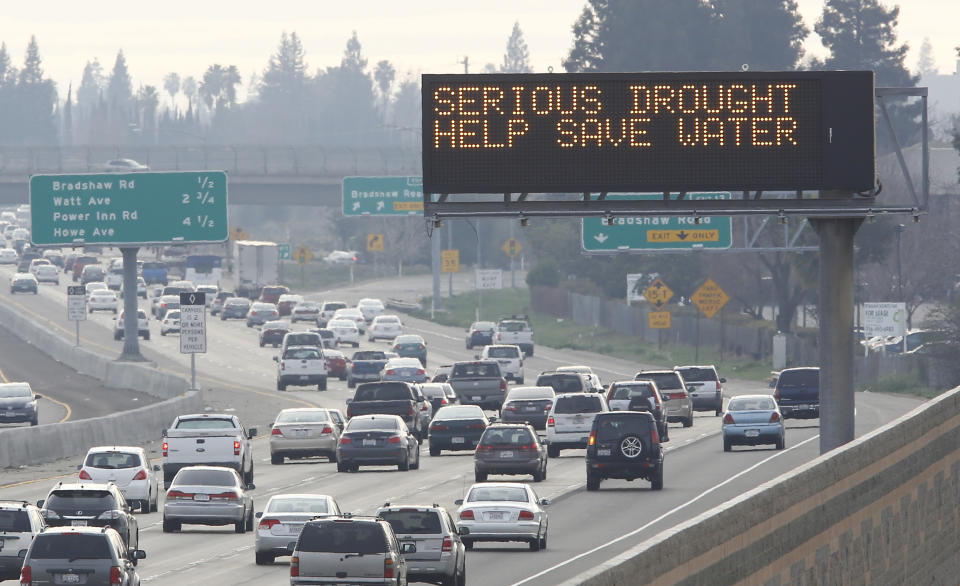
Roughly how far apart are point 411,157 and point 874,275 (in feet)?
162

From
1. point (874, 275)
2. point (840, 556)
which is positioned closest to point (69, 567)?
point (840, 556)

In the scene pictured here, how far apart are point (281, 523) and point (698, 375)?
120ft

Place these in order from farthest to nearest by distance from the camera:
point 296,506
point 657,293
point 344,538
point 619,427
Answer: point 657,293 < point 619,427 < point 296,506 < point 344,538

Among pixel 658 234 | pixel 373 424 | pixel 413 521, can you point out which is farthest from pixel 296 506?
pixel 658 234

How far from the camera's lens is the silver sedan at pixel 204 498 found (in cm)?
3444

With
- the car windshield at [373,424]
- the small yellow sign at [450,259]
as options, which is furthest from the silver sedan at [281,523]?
the small yellow sign at [450,259]

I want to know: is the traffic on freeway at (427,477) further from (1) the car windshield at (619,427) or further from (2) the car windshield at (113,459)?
(2) the car windshield at (113,459)

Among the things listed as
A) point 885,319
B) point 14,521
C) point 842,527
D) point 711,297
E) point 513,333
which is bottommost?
point 14,521

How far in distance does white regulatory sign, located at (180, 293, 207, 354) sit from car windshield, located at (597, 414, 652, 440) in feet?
77.1

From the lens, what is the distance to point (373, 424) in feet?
156

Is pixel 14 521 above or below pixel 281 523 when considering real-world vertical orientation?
above

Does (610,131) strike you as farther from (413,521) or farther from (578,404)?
(578,404)

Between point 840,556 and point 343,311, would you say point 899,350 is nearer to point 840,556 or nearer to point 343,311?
point 343,311

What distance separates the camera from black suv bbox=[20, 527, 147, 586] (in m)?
23.6
